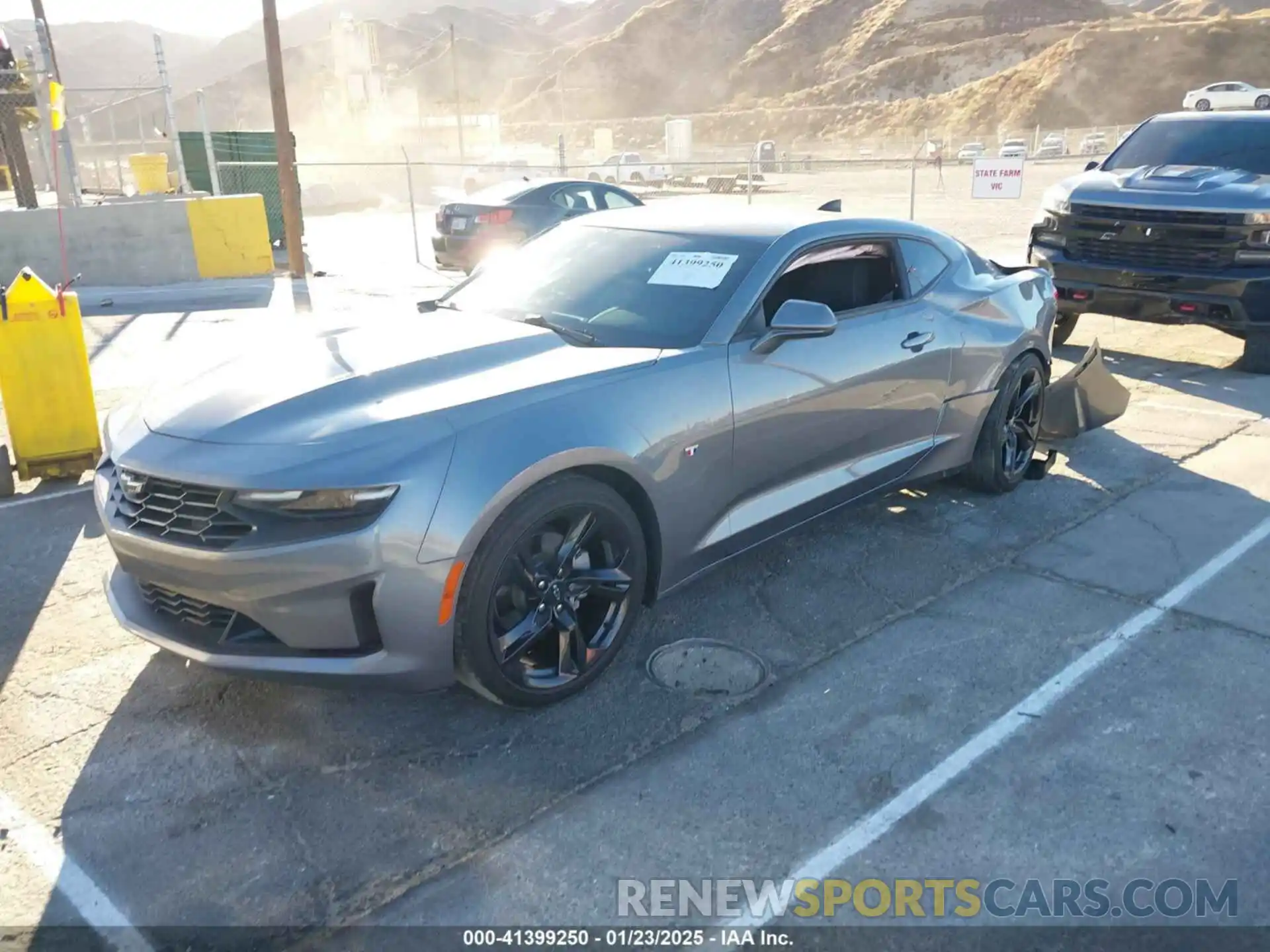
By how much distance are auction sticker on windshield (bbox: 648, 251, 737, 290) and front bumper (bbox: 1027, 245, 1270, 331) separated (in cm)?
517

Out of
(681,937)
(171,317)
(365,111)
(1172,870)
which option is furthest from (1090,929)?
(365,111)

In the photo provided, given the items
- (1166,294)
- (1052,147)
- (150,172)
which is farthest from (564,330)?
(1052,147)

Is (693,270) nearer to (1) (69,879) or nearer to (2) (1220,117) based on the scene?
(1) (69,879)

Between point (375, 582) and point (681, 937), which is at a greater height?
point (375, 582)

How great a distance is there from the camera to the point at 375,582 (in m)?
2.84

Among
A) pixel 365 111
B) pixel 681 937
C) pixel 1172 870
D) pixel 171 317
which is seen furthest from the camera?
pixel 365 111

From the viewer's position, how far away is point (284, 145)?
13.6 m

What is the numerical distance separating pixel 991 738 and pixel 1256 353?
20.4 feet

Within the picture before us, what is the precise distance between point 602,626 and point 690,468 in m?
0.65

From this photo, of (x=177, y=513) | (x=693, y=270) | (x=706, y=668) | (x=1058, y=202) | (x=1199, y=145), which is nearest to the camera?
(x=177, y=513)

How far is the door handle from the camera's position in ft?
14.8

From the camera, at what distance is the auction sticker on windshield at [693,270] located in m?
3.98

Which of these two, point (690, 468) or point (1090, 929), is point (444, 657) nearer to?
point (690, 468)

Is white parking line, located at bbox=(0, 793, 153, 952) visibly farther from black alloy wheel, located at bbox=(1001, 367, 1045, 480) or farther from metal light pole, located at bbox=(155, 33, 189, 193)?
metal light pole, located at bbox=(155, 33, 189, 193)
